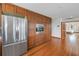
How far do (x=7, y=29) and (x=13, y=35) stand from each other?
386 millimetres

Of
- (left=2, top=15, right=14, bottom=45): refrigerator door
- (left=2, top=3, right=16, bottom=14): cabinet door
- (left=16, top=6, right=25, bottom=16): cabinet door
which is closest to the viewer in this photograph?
(left=2, top=15, right=14, bottom=45): refrigerator door

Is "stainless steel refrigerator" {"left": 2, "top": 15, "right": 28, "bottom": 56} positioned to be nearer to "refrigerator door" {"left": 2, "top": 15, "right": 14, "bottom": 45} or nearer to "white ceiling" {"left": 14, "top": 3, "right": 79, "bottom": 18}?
"refrigerator door" {"left": 2, "top": 15, "right": 14, "bottom": 45}

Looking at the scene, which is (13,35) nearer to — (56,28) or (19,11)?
(19,11)

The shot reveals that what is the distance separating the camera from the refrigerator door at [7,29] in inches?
135

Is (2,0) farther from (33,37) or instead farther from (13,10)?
(33,37)

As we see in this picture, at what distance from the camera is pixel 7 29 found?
353 centimetres

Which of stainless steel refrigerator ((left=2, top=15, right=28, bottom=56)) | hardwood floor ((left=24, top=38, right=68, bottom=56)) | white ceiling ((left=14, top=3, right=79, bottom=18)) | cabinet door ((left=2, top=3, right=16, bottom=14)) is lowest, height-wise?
hardwood floor ((left=24, top=38, right=68, bottom=56))

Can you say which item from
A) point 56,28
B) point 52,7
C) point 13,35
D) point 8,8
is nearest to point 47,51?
point 52,7

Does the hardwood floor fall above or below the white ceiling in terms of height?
below

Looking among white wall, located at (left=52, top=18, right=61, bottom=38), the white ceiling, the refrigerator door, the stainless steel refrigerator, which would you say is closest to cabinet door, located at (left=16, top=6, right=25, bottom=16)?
the white ceiling

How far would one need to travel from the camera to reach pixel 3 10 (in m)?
3.70

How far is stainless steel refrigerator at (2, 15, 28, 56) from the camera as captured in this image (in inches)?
136

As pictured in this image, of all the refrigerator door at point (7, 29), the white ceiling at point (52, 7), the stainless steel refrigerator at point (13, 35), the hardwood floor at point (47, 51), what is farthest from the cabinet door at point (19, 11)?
the hardwood floor at point (47, 51)

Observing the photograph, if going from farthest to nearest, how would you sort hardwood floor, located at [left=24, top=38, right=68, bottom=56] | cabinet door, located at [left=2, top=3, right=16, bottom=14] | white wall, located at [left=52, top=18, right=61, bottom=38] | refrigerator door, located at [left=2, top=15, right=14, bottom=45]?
white wall, located at [left=52, top=18, right=61, bottom=38] → hardwood floor, located at [left=24, top=38, right=68, bottom=56] → cabinet door, located at [left=2, top=3, right=16, bottom=14] → refrigerator door, located at [left=2, top=15, right=14, bottom=45]
